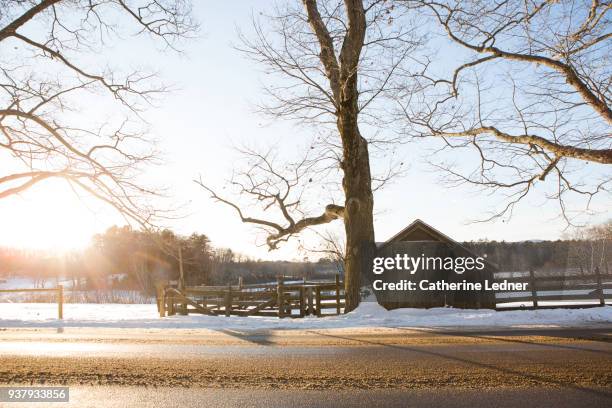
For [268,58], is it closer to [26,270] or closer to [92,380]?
[92,380]

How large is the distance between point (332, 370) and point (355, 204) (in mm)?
10563

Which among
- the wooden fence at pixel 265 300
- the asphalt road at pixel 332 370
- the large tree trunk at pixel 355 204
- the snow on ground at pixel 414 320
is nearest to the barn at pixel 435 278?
the snow on ground at pixel 414 320

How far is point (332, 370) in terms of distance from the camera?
641 centimetres

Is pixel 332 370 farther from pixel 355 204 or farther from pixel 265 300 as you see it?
pixel 265 300

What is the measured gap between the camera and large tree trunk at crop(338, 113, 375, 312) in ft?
54.9

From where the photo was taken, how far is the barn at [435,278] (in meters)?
18.4

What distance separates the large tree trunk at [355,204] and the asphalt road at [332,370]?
706 cm

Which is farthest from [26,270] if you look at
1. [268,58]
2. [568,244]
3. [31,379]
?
[31,379]

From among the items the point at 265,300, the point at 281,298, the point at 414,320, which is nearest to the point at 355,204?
the point at 414,320

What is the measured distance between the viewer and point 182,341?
→ 388 inches

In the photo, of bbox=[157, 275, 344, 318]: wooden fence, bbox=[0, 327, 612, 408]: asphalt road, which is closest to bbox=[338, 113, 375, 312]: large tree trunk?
bbox=[157, 275, 344, 318]: wooden fence

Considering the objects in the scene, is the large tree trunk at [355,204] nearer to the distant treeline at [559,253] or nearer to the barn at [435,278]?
the barn at [435,278]

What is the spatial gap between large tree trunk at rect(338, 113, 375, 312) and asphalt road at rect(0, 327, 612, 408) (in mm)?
7065

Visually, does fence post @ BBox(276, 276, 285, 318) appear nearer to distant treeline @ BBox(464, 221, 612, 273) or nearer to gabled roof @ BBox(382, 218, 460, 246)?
gabled roof @ BBox(382, 218, 460, 246)
